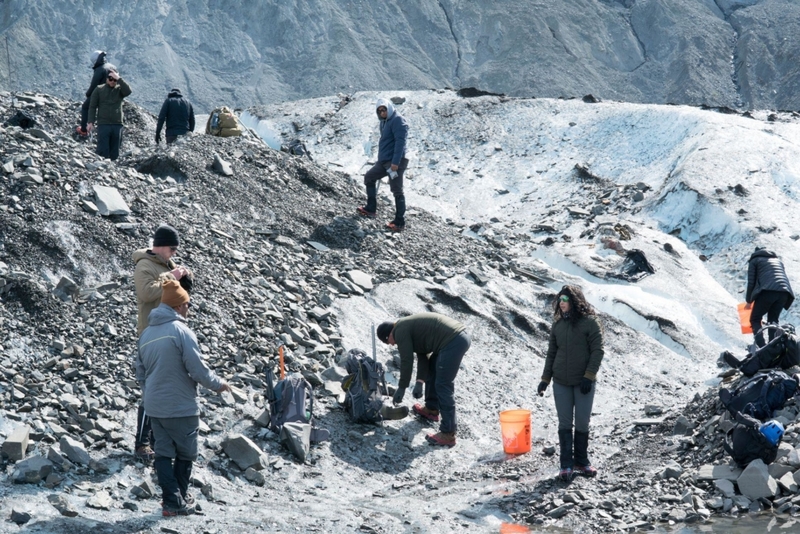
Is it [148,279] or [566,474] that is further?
[566,474]

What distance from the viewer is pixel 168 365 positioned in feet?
17.3

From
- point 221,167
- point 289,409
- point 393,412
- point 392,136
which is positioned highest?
point 392,136

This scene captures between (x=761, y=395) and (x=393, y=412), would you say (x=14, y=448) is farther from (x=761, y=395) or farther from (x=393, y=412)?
(x=761, y=395)

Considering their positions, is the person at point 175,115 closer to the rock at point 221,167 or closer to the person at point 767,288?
the rock at point 221,167

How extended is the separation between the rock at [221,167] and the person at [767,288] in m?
7.41

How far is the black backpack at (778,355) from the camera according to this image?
739 cm

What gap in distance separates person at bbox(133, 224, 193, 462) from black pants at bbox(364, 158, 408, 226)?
6124 millimetres

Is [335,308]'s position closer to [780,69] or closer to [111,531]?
[111,531]

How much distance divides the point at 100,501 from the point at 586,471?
3.74 meters

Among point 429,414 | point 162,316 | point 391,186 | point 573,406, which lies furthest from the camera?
point 391,186

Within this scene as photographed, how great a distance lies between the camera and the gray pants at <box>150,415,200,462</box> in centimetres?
533

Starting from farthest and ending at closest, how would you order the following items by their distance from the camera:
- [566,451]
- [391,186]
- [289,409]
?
1. [391,186]
2. [289,409]
3. [566,451]

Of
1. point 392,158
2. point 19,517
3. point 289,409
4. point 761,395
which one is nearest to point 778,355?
point 761,395

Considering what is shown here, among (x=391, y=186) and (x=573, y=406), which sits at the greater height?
(x=391, y=186)
